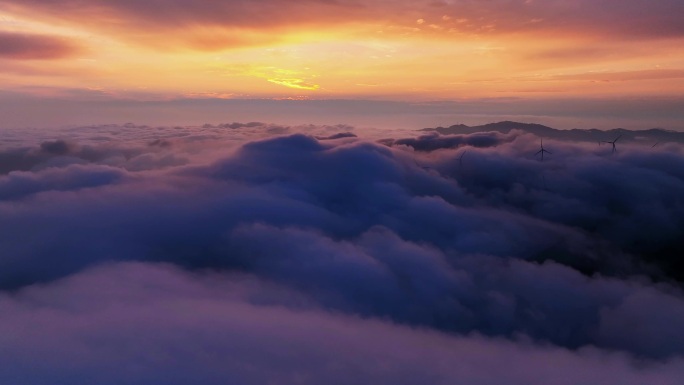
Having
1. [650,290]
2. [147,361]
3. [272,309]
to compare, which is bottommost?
[650,290]

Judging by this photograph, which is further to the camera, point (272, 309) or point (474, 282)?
point (474, 282)

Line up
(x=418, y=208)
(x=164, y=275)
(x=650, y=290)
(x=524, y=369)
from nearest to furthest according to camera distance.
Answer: (x=524, y=369), (x=164, y=275), (x=650, y=290), (x=418, y=208)

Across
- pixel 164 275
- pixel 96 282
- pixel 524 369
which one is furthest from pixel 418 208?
pixel 96 282

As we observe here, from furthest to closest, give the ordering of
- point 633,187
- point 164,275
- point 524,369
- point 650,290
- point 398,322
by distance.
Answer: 1. point 633,187
2. point 650,290
3. point 164,275
4. point 398,322
5. point 524,369

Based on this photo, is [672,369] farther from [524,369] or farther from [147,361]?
[147,361]

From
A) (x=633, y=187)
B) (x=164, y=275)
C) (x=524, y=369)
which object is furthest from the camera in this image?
(x=633, y=187)

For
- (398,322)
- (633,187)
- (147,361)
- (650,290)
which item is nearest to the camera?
(147,361)

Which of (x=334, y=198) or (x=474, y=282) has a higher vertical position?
(x=334, y=198)

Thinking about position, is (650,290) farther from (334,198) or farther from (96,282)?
(96,282)

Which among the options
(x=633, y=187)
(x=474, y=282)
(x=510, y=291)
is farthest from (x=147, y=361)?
(x=633, y=187)
